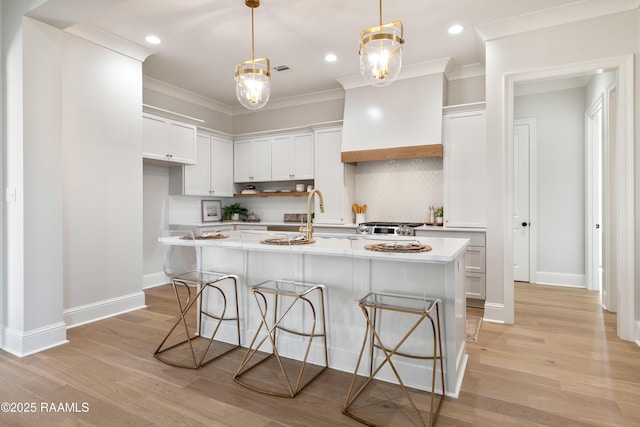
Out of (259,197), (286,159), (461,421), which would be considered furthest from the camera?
(259,197)

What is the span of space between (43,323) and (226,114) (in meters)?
4.52

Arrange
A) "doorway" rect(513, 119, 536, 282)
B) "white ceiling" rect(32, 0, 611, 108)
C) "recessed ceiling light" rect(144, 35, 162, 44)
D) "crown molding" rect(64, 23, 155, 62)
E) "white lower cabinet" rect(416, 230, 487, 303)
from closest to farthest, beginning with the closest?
"white ceiling" rect(32, 0, 611, 108)
"crown molding" rect(64, 23, 155, 62)
"recessed ceiling light" rect(144, 35, 162, 44)
"white lower cabinet" rect(416, 230, 487, 303)
"doorway" rect(513, 119, 536, 282)

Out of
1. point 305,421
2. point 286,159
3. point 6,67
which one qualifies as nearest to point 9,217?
point 6,67

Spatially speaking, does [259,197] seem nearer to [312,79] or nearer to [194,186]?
[194,186]

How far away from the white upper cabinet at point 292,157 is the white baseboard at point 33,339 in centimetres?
351

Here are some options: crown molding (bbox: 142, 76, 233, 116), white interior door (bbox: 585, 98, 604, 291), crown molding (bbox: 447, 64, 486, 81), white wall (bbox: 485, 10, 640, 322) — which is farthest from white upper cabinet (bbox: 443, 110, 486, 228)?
crown molding (bbox: 142, 76, 233, 116)

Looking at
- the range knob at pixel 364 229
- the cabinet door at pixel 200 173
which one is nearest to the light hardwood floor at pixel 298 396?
the range knob at pixel 364 229

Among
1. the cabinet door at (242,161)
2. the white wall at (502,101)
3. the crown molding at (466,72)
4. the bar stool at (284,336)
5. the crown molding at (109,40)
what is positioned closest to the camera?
the bar stool at (284,336)

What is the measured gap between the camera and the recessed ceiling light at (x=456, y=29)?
3.63m

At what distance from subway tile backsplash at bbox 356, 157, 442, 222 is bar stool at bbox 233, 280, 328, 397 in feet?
9.40

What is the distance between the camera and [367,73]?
8.21 ft

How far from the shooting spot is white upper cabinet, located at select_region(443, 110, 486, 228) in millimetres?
4223

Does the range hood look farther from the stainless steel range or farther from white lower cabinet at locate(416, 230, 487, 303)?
white lower cabinet at locate(416, 230, 487, 303)

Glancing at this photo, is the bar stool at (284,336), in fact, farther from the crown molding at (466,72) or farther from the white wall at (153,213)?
the crown molding at (466,72)
